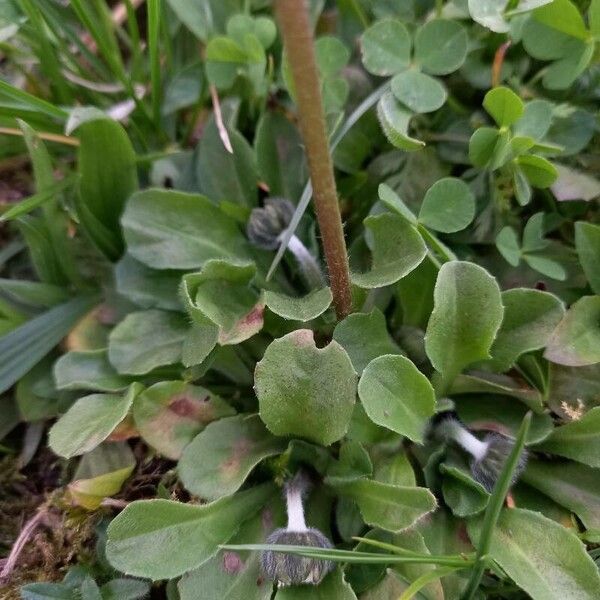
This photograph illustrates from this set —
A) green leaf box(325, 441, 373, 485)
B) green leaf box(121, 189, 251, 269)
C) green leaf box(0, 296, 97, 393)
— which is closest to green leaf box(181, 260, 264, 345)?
green leaf box(121, 189, 251, 269)

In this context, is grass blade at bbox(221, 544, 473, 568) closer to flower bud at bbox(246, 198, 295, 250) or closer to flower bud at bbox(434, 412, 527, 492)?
flower bud at bbox(434, 412, 527, 492)

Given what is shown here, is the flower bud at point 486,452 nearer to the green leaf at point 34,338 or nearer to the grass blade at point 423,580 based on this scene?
the grass blade at point 423,580

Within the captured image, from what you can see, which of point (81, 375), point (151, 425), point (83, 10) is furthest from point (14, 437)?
point (83, 10)

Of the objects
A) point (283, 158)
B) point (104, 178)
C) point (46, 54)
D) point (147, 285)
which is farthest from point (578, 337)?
point (46, 54)

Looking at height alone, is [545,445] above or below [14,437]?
below

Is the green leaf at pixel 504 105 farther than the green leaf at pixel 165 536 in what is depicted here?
Yes

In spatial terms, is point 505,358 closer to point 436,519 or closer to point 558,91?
point 436,519

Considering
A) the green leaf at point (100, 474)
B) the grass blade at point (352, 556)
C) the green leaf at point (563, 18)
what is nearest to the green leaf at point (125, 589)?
the green leaf at point (100, 474)
